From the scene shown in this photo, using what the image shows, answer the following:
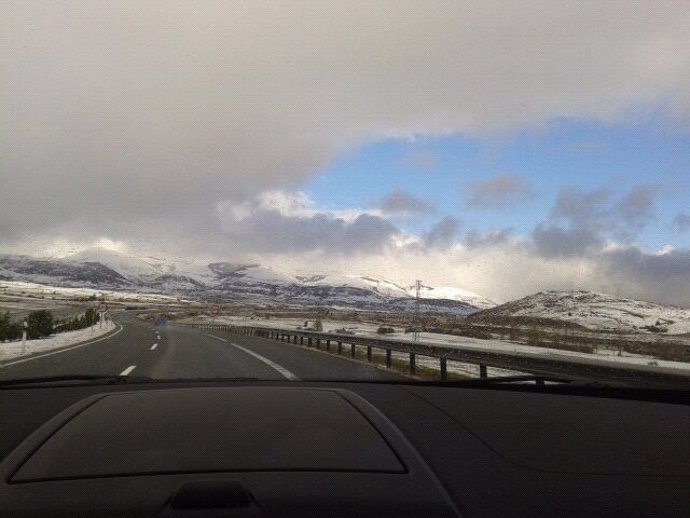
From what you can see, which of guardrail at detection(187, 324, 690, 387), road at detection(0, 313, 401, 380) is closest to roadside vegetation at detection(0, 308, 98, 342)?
road at detection(0, 313, 401, 380)

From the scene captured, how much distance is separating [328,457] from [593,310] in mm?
128305

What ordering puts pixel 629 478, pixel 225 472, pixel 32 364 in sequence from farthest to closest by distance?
pixel 32 364
pixel 629 478
pixel 225 472

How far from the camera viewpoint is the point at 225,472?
7.12 feet

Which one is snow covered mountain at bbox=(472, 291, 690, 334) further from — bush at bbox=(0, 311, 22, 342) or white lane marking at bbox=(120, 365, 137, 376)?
white lane marking at bbox=(120, 365, 137, 376)

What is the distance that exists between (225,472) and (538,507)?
1.22 metres

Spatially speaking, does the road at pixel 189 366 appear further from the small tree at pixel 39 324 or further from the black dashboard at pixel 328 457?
the small tree at pixel 39 324

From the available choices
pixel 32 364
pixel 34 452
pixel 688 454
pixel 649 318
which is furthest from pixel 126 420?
pixel 649 318

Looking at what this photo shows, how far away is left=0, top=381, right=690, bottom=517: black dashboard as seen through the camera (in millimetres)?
1932

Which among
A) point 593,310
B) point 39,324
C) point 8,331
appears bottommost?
point 8,331

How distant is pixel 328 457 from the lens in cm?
236

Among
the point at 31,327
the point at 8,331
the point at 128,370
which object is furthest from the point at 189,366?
the point at 31,327

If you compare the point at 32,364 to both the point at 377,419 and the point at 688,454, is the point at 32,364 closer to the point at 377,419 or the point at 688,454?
the point at 377,419

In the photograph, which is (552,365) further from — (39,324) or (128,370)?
(39,324)

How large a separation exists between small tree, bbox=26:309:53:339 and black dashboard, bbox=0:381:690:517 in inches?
1294
